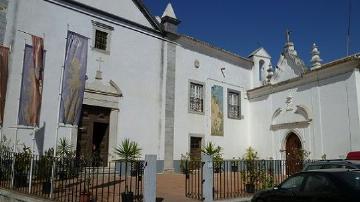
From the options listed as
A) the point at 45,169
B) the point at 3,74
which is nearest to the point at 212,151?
the point at 45,169

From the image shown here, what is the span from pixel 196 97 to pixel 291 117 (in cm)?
541

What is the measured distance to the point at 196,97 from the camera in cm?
2139

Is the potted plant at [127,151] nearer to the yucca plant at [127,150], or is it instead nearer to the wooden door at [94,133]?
the yucca plant at [127,150]

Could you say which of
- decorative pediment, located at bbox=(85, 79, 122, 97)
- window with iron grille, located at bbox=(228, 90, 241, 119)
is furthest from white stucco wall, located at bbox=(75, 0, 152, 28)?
window with iron grille, located at bbox=(228, 90, 241, 119)

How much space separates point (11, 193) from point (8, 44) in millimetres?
6718

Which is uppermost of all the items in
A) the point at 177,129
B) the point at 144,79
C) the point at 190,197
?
the point at 144,79

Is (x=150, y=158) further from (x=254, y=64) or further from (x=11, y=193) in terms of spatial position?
(x=254, y=64)

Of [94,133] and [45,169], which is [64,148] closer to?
[94,133]

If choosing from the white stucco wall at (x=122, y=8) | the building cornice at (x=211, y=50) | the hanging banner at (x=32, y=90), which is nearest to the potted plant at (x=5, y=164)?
the hanging banner at (x=32, y=90)

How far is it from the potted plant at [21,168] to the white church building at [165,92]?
1.81 metres

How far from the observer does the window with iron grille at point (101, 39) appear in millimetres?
17516

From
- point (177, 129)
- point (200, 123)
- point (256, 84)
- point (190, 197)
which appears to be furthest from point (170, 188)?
point (256, 84)

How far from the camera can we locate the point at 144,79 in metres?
19.0

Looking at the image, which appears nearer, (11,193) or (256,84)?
(11,193)
